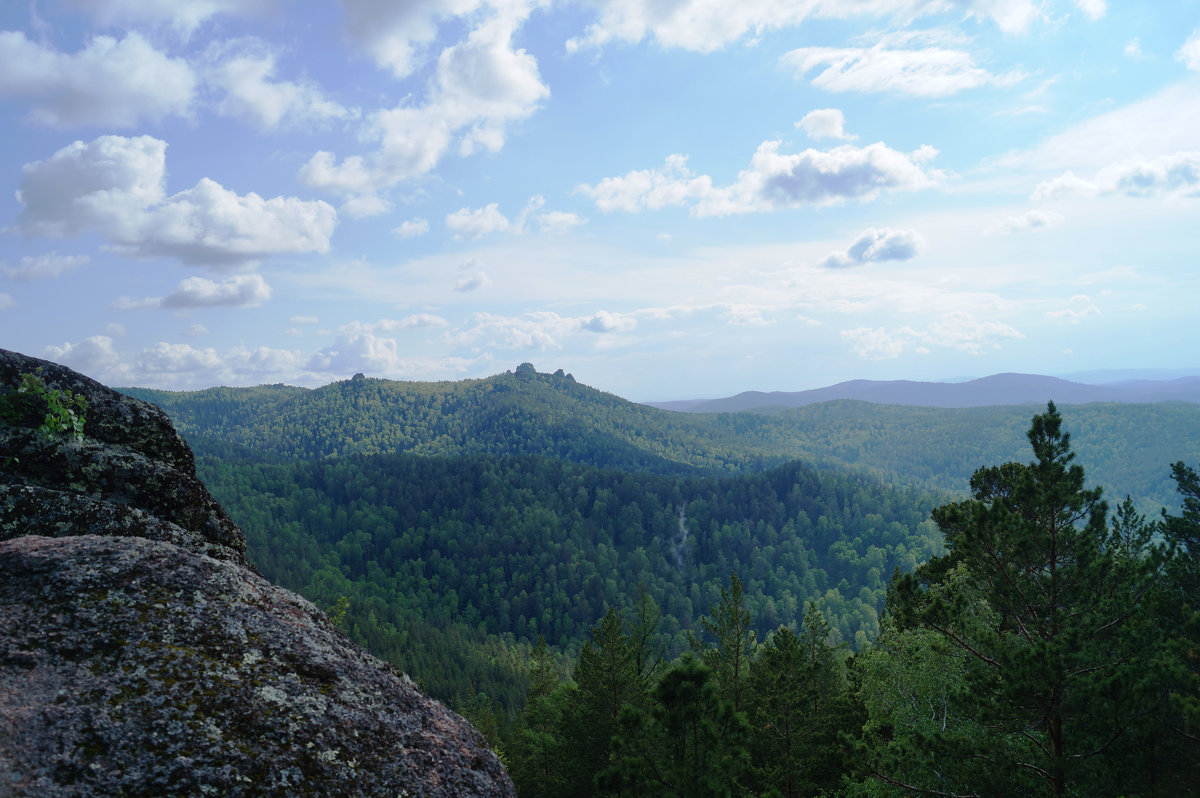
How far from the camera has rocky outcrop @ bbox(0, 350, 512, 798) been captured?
16.6 ft

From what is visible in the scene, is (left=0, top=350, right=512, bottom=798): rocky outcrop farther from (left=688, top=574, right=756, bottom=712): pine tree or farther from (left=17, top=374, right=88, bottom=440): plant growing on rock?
(left=688, top=574, right=756, bottom=712): pine tree

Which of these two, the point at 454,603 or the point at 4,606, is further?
the point at 454,603

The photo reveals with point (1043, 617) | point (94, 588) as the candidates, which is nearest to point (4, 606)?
point (94, 588)

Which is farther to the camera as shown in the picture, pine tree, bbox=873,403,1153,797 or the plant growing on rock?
pine tree, bbox=873,403,1153,797

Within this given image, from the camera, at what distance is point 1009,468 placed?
68.5 ft

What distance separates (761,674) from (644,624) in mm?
7678

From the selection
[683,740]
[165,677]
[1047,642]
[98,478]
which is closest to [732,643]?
[683,740]

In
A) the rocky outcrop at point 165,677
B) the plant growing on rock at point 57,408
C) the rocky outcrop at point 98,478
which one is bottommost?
the rocky outcrop at point 165,677

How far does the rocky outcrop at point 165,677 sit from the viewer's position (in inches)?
199

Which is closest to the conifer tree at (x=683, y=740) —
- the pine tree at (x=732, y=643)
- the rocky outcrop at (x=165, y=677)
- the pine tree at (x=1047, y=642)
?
the pine tree at (x=1047, y=642)

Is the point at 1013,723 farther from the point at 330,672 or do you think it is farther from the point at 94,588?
the point at 94,588

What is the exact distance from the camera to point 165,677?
5766 mm

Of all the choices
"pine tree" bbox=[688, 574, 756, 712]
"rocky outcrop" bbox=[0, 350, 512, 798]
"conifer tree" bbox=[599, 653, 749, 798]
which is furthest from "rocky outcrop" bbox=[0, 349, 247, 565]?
"pine tree" bbox=[688, 574, 756, 712]

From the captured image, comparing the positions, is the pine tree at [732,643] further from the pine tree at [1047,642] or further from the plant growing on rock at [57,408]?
the plant growing on rock at [57,408]
